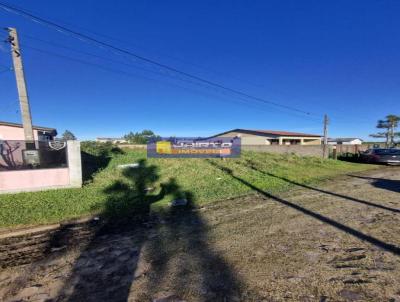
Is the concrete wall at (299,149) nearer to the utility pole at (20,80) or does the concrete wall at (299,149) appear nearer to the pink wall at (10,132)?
the utility pole at (20,80)

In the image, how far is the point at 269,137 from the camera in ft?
107

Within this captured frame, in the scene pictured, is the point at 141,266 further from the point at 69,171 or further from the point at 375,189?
the point at 375,189

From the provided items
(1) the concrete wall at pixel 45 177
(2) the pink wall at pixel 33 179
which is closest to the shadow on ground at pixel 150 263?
(1) the concrete wall at pixel 45 177

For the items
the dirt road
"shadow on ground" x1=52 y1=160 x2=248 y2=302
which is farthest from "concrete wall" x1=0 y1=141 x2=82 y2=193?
the dirt road

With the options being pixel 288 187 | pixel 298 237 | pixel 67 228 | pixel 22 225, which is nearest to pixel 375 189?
pixel 288 187

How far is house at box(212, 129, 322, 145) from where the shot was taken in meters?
32.6

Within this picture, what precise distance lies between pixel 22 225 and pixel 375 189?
10282mm

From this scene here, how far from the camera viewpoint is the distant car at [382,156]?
619 inches

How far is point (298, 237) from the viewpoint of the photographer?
385 centimetres

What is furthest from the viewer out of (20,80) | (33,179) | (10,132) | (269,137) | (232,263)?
(269,137)

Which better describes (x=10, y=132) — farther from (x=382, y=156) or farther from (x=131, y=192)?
(x=382, y=156)

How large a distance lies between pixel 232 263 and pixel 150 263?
3.71ft

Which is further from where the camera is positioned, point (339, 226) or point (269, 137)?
point (269, 137)

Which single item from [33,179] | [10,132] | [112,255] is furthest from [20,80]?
[10,132]
